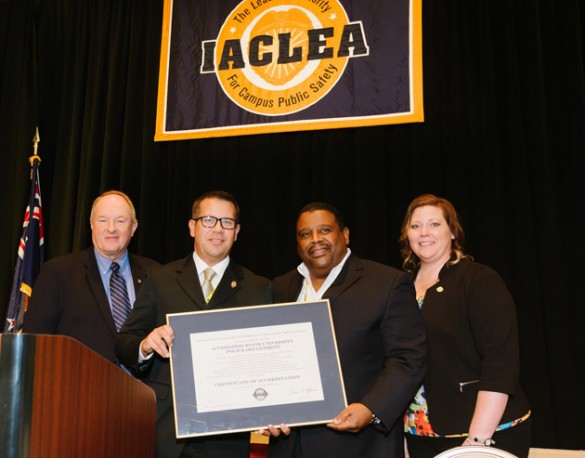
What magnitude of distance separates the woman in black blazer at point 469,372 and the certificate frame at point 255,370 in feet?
1.76

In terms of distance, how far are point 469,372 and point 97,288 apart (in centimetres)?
174

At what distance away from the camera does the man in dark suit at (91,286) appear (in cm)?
296

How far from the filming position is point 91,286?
3051 mm

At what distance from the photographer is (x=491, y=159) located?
14.3 feet

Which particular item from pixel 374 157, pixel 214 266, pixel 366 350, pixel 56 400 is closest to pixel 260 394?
pixel 366 350

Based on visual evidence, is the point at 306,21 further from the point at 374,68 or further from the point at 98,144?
the point at 98,144

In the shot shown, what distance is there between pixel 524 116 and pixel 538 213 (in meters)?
0.68

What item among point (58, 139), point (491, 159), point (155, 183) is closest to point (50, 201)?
point (58, 139)

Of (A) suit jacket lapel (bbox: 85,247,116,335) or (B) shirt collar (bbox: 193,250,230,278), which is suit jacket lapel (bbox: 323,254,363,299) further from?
(A) suit jacket lapel (bbox: 85,247,116,335)

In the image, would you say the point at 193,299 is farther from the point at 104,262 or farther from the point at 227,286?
the point at 104,262

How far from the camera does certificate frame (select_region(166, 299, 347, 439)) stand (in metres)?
2.16

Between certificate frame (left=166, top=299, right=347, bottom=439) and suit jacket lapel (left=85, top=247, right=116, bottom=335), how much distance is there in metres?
0.85

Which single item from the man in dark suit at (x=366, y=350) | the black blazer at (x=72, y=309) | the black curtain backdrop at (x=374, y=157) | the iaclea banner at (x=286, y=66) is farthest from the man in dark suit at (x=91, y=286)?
the iaclea banner at (x=286, y=66)

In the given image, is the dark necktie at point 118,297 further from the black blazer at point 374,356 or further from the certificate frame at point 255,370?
the black blazer at point 374,356
